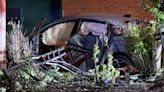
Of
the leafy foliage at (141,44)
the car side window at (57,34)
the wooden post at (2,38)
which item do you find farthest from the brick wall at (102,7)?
the leafy foliage at (141,44)

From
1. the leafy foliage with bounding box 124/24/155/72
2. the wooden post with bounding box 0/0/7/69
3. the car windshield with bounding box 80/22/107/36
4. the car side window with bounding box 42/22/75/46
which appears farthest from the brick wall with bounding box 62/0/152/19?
the leafy foliage with bounding box 124/24/155/72

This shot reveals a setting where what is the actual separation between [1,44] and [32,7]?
7.70 meters

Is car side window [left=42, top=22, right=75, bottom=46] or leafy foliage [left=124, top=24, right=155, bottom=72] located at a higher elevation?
leafy foliage [left=124, top=24, right=155, bottom=72]

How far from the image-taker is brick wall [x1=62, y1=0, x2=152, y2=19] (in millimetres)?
13641

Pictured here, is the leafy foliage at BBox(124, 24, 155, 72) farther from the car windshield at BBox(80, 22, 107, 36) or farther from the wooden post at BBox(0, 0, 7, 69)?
the car windshield at BBox(80, 22, 107, 36)

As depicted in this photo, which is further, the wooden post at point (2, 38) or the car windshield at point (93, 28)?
the car windshield at point (93, 28)

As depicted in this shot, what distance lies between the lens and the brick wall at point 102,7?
13641mm

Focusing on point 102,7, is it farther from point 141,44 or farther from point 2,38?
point 141,44

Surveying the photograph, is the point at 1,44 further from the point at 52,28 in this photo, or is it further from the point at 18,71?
the point at 52,28

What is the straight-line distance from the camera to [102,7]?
14.1 metres

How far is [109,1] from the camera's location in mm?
14031

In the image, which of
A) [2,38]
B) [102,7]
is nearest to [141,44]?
[2,38]

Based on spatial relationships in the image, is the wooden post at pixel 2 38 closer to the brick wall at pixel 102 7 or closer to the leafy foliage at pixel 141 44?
the leafy foliage at pixel 141 44

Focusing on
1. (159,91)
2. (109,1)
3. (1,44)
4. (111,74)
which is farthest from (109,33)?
(109,1)
